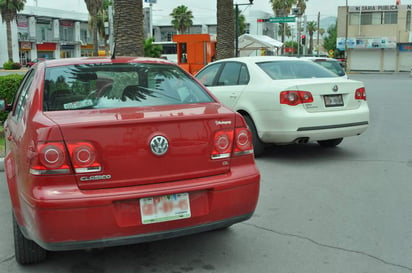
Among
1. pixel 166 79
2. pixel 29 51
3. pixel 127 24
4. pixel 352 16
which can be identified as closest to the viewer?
pixel 166 79

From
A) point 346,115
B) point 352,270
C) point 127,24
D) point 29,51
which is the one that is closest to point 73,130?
point 352,270

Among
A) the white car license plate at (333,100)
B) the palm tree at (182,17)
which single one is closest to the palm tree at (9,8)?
the palm tree at (182,17)

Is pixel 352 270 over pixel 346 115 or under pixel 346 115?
under

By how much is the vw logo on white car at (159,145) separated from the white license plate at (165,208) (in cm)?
29

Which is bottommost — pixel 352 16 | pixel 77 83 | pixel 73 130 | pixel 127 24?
pixel 73 130

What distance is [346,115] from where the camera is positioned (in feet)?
23.5

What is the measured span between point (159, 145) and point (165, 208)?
0.42 metres

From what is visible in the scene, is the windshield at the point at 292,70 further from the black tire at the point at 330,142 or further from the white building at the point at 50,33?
the white building at the point at 50,33

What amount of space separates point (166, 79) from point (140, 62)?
0.32 metres

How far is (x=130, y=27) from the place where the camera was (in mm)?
11742

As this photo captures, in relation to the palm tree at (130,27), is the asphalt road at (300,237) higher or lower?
lower

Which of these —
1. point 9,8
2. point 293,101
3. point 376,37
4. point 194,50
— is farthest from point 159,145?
point 376,37

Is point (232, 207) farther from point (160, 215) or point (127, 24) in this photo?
point (127, 24)

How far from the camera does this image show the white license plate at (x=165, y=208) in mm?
3174
